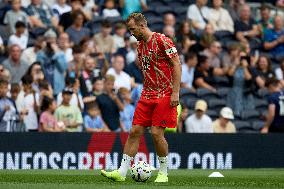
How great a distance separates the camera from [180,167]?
67.8ft

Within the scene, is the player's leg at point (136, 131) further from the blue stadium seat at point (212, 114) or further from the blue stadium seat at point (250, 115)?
the blue stadium seat at point (250, 115)

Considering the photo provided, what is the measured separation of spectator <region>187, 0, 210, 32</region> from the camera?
984 inches

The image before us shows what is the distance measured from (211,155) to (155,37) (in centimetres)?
680

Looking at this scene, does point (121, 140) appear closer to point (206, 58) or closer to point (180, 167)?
point (180, 167)

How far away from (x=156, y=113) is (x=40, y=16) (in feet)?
29.7

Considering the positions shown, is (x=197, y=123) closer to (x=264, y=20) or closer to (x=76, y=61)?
(x=76, y=61)

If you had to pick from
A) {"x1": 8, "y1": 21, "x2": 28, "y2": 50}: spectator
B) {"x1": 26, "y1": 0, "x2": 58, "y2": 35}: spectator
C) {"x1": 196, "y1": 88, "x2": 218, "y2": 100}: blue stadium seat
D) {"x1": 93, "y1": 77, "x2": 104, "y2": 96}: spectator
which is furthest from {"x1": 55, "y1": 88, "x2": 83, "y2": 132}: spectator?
{"x1": 196, "y1": 88, "x2": 218, "y2": 100}: blue stadium seat

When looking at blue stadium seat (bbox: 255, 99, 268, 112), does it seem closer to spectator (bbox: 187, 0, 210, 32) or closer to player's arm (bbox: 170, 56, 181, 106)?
spectator (bbox: 187, 0, 210, 32)

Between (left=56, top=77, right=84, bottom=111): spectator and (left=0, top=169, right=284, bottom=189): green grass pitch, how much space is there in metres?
4.00

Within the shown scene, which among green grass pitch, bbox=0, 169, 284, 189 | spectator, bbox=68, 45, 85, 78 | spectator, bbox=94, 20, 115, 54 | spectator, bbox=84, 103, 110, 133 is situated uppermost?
spectator, bbox=94, 20, 115, 54

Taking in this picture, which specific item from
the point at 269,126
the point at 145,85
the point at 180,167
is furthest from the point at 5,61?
the point at 145,85

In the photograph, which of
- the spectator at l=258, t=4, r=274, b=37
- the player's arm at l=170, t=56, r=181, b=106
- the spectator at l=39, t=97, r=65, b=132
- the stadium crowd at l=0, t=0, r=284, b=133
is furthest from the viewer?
the spectator at l=258, t=4, r=274, b=37

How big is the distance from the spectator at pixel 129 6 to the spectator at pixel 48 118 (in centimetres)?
485

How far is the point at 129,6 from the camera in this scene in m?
24.6
